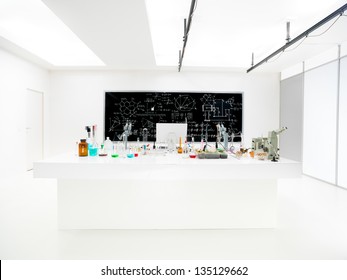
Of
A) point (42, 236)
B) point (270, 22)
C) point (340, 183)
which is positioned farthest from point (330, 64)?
point (42, 236)

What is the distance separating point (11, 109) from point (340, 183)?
6.43 m

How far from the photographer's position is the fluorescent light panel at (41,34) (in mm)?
3829

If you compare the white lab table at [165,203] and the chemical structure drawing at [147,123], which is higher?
the chemical structure drawing at [147,123]

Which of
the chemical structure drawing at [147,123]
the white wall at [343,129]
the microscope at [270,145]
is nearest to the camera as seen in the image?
the microscope at [270,145]

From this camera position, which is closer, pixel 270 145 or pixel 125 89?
pixel 270 145

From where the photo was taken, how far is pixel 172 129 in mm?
3453

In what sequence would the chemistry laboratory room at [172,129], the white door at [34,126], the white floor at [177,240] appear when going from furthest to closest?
the white door at [34,126], the chemistry laboratory room at [172,129], the white floor at [177,240]

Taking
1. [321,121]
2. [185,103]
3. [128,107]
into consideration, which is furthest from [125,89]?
[321,121]

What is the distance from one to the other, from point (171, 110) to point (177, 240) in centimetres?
459

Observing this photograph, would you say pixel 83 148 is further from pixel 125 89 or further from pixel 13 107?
pixel 125 89

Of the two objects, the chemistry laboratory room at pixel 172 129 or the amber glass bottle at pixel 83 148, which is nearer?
the chemistry laboratory room at pixel 172 129

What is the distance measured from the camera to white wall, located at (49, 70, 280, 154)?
263 inches

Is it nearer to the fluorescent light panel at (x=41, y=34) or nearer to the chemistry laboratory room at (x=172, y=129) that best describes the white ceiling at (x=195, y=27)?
the chemistry laboratory room at (x=172, y=129)

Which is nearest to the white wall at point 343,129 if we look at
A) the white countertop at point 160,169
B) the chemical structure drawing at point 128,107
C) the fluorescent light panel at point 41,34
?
→ the white countertop at point 160,169
